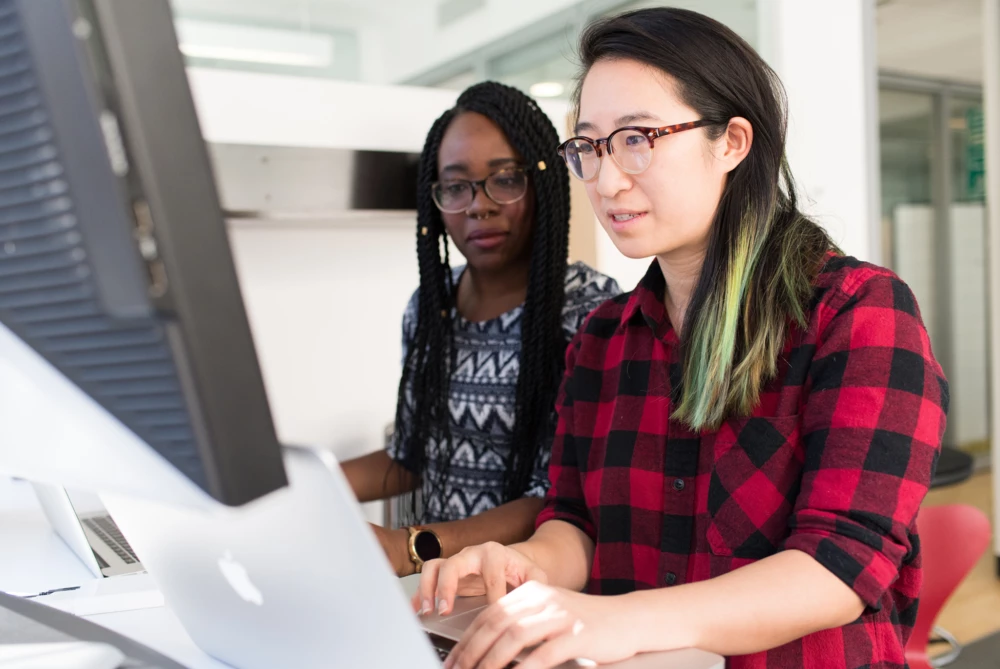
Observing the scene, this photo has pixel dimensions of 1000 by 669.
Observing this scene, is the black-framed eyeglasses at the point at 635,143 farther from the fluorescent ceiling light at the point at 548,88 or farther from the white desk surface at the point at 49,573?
the fluorescent ceiling light at the point at 548,88

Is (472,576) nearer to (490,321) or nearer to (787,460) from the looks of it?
(787,460)

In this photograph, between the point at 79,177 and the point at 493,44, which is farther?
the point at 493,44

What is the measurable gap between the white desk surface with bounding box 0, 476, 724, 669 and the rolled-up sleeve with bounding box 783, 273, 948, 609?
1.38 feet

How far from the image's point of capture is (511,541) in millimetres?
1312

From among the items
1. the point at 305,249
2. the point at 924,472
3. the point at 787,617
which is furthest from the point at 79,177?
the point at 305,249

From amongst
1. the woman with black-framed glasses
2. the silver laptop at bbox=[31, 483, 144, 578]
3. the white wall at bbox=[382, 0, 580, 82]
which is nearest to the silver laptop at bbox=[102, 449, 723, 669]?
the silver laptop at bbox=[31, 483, 144, 578]

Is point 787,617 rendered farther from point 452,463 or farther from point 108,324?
point 452,463

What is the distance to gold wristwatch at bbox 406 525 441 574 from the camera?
1221 mm

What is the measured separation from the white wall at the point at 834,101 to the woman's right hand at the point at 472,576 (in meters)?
2.17

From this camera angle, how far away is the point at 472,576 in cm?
87

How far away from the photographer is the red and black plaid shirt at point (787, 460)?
2.80 ft

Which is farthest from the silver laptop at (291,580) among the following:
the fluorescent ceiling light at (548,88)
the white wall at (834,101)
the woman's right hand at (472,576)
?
the white wall at (834,101)

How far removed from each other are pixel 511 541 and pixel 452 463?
1.06ft

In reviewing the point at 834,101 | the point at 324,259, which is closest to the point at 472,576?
the point at 324,259
